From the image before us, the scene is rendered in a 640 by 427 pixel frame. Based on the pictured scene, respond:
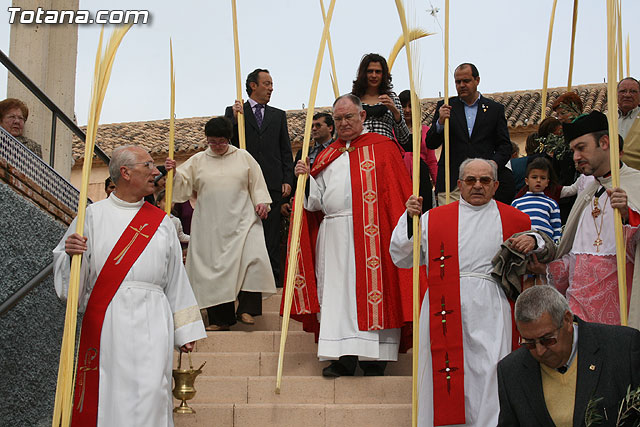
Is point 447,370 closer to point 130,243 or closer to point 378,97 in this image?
point 130,243

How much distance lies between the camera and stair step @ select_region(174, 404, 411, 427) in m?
6.84

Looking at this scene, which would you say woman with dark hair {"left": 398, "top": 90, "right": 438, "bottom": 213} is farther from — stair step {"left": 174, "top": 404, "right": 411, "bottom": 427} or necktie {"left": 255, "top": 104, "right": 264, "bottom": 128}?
stair step {"left": 174, "top": 404, "right": 411, "bottom": 427}

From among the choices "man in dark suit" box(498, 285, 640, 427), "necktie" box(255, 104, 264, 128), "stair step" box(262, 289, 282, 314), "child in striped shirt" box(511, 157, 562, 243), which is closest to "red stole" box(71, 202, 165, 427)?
"man in dark suit" box(498, 285, 640, 427)

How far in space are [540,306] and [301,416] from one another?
2.84m

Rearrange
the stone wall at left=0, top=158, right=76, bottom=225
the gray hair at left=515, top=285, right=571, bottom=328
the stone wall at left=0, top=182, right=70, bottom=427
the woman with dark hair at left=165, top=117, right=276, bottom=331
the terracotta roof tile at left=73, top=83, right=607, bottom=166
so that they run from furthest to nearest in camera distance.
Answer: the terracotta roof tile at left=73, top=83, right=607, bottom=166, the woman with dark hair at left=165, top=117, right=276, bottom=331, the stone wall at left=0, top=158, right=76, bottom=225, the stone wall at left=0, top=182, right=70, bottom=427, the gray hair at left=515, top=285, right=571, bottom=328

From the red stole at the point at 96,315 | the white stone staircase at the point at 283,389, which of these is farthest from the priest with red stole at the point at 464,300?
the red stole at the point at 96,315

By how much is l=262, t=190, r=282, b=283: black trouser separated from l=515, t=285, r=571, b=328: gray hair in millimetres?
5386

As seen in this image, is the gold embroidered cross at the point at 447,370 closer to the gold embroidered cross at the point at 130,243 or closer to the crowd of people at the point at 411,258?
the crowd of people at the point at 411,258

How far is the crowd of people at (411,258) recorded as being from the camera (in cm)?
471

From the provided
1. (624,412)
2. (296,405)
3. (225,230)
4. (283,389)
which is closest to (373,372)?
(283,389)

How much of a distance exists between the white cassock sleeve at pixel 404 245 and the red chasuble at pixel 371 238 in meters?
0.78

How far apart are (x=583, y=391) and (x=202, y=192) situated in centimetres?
491

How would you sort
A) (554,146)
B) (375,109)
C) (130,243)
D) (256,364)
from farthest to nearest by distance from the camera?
(375,109), (554,146), (256,364), (130,243)

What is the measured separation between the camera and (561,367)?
15.3ft
